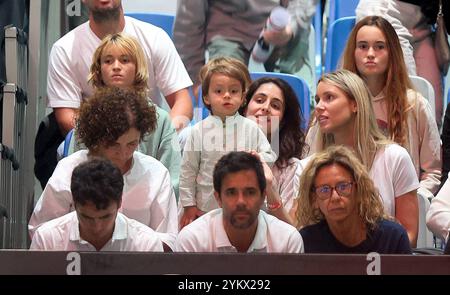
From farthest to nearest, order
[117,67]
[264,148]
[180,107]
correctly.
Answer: [180,107] < [117,67] < [264,148]

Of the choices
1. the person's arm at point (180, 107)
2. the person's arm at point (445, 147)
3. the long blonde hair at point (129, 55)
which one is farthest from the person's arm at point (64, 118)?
the person's arm at point (445, 147)

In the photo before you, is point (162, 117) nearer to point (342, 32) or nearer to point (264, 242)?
point (264, 242)

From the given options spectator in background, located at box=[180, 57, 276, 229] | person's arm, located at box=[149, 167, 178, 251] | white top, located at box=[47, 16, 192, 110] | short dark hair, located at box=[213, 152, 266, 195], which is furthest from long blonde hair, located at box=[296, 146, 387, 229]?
white top, located at box=[47, 16, 192, 110]

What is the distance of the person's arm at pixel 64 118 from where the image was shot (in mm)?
3912

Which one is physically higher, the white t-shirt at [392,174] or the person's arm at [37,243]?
the white t-shirt at [392,174]

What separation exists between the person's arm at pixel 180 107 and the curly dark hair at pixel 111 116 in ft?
1.26

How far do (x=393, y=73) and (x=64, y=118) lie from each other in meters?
1.09

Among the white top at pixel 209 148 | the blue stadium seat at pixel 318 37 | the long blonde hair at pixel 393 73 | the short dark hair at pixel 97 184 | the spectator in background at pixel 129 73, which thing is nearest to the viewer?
the short dark hair at pixel 97 184

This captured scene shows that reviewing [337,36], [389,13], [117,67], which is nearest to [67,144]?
[117,67]

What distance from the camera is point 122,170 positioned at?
3367mm

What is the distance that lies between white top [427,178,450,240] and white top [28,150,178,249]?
0.73 meters

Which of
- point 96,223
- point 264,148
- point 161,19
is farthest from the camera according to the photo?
point 161,19

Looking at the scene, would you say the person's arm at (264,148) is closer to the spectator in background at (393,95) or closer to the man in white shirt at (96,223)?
the spectator in background at (393,95)

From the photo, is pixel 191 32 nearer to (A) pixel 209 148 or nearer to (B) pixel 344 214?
(A) pixel 209 148
